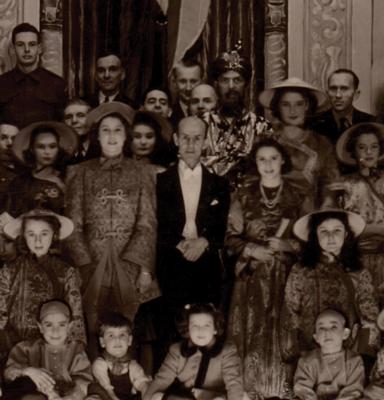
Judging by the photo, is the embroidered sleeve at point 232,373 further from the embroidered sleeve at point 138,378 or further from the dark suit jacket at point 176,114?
the dark suit jacket at point 176,114

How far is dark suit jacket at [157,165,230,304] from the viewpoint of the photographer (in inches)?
561

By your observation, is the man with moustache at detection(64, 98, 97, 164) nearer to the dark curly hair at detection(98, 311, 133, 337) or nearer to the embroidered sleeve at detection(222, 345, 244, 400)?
the dark curly hair at detection(98, 311, 133, 337)

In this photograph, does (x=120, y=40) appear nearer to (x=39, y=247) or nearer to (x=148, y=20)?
(x=148, y=20)

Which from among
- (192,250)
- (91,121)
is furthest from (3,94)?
(192,250)

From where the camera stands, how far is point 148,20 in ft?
51.6

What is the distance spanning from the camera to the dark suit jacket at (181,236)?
14258 mm

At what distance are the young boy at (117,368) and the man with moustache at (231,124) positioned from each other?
1.36m

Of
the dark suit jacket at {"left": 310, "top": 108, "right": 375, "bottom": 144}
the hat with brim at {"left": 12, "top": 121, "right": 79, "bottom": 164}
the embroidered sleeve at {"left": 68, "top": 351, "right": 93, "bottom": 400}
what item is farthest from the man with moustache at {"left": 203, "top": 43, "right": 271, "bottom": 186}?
the embroidered sleeve at {"left": 68, "top": 351, "right": 93, "bottom": 400}

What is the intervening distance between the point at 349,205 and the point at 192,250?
1.17 m

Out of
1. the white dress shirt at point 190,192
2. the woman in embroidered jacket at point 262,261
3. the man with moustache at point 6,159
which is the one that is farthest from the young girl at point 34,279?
the woman in embroidered jacket at point 262,261

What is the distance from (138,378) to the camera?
13.8m

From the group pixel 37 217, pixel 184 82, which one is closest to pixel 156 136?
pixel 184 82

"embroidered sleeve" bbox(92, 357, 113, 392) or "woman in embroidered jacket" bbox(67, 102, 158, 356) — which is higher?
"woman in embroidered jacket" bbox(67, 102, 158, 356)

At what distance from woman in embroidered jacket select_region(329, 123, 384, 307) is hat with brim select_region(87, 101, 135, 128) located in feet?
4.74
